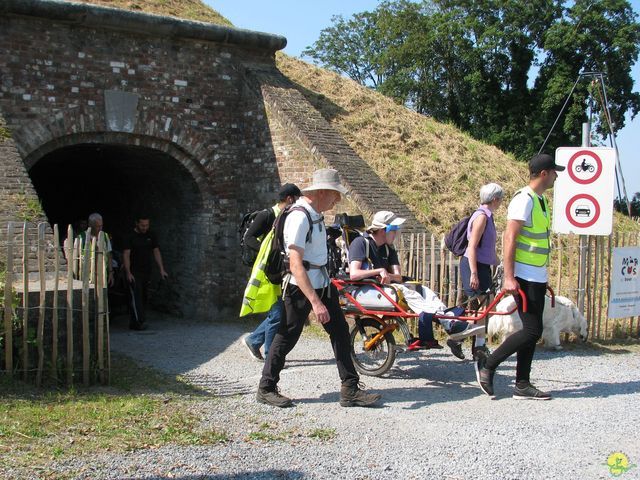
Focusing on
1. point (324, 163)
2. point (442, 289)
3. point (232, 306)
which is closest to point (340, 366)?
point (442, 289)

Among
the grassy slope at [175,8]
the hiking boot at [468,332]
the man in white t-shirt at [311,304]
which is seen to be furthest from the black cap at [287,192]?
the grassy slope at [175,8]

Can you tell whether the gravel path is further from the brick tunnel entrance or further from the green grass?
the brick tunnel entrance

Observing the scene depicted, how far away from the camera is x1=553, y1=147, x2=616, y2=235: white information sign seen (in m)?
8.80

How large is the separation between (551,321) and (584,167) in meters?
2.00

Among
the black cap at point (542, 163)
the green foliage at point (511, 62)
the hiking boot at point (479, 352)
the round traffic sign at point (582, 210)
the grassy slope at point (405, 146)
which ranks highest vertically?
the green foliage at point (511, 62)

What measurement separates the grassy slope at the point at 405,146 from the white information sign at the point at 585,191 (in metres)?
3.93

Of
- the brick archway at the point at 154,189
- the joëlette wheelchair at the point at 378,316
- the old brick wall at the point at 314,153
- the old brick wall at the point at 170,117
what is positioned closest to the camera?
the joëlette wheelchair at the point at 378,316

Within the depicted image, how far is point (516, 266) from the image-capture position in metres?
6.15

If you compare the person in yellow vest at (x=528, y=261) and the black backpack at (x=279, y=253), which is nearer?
the black backpack at (x=279, y=253)

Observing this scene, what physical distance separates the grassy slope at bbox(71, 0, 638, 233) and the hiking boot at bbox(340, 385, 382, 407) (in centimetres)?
719

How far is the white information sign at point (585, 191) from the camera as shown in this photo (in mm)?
8797

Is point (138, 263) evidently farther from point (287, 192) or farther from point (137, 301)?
point (287, 192)

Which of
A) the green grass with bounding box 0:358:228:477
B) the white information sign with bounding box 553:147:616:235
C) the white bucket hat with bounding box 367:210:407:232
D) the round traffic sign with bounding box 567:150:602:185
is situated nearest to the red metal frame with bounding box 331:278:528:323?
the white bucket hat with bounding box 367:210:407:232

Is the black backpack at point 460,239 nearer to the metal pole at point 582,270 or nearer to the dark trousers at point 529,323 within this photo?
the dark trousers at point 529,323
